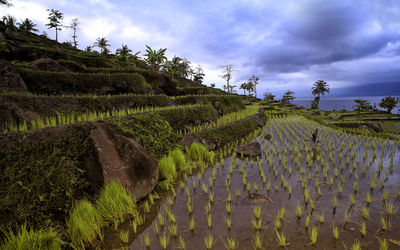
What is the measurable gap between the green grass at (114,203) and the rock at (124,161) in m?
0.21

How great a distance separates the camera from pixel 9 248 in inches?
84.4

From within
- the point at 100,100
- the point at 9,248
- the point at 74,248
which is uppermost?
the point at 100,100

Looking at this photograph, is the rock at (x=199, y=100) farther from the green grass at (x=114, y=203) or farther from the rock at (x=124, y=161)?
the green grass at (x=114, y=203)

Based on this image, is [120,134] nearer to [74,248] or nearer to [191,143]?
[74,248]

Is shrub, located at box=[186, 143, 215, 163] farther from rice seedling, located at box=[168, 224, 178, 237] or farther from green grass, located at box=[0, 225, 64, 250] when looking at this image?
green grass, located at box=[0, 225, 64, 250]

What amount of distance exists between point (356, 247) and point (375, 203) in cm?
178

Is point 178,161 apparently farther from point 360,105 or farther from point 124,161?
point 360,105

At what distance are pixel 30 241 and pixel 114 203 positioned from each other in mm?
1047

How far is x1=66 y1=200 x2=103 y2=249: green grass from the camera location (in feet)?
8.29

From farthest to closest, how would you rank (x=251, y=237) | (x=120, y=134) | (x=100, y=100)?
(x=100, y=100) → (x=120, y=134) → (x=251, y=237)

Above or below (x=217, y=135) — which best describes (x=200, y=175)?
below

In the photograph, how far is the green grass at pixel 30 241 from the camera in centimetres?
216

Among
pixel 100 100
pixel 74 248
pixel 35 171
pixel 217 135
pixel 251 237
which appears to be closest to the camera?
pixel 74 248

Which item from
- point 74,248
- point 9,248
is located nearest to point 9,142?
point 9,248
